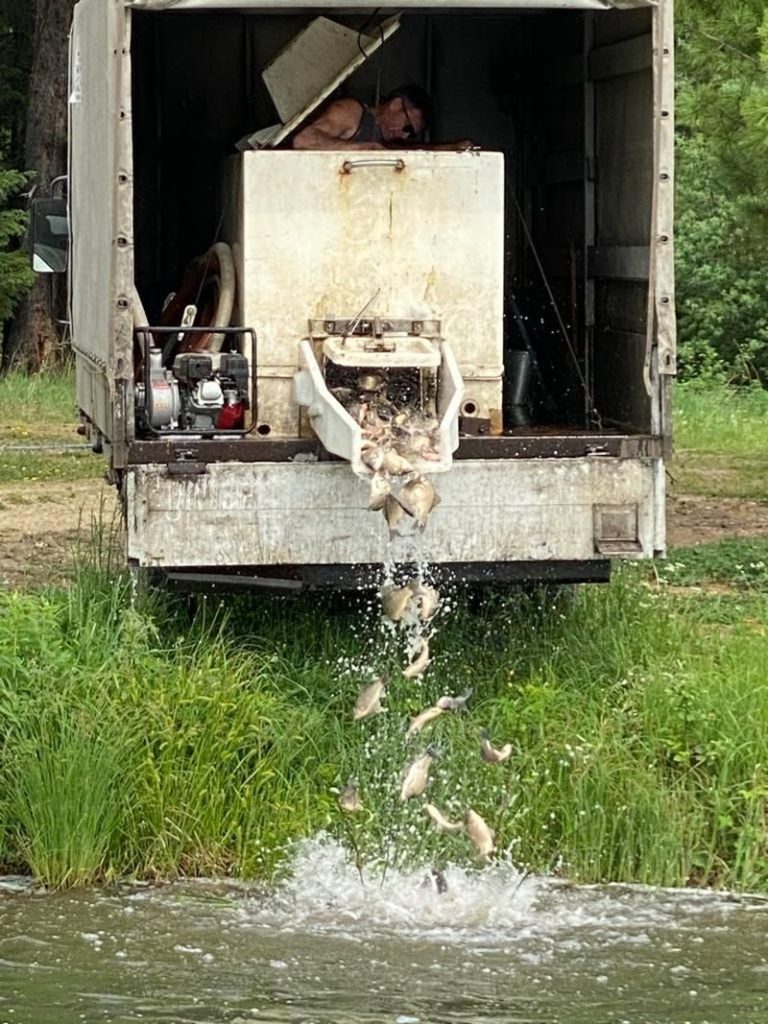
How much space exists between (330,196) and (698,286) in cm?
1650

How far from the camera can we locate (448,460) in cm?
713

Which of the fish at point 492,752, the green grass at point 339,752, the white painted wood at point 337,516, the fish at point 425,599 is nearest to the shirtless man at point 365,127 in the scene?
the white painted wood at point 337,516

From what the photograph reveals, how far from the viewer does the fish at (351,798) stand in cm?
705

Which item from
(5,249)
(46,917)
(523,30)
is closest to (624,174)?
(523,30)

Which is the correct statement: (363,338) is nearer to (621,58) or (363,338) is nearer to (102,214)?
(102,214)

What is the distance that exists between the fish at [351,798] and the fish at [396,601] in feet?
1.90

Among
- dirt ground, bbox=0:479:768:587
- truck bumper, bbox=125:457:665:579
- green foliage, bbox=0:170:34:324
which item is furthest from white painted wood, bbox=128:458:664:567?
green foliage, bbox=0:170:34:324

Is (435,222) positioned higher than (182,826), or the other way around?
(435,222)

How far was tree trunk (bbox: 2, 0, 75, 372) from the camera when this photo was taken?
22.5 m

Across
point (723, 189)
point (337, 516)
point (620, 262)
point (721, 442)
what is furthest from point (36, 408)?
point (337, 516)

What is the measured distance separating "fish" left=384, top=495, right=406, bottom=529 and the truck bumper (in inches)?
8.4

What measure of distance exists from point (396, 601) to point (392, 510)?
36 centimetres

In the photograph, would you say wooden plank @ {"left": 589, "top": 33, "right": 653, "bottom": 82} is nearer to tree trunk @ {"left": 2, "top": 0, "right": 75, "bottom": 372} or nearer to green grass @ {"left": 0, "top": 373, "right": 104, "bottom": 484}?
green grass @ {"left": 0, "top": 373, "right": 104, "bottom": 484}

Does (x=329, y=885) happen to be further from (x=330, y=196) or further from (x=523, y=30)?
(x=523, y=30)
